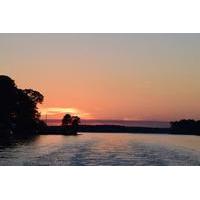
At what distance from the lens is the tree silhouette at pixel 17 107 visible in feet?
93.0

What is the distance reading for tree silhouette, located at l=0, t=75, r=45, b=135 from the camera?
28344 mm

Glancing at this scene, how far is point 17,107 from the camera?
30766 mm
